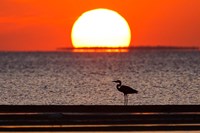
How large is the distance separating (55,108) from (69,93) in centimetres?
2798

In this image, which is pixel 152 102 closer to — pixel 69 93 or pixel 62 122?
pixel 69 93

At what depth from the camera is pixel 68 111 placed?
25625 mm

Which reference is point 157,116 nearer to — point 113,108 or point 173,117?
point 173,117

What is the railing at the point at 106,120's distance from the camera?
22047 millimetres

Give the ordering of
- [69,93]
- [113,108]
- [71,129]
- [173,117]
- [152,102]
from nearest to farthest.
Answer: [71,129]
[173,117]
[113,108]
[152,102]
[69,93]

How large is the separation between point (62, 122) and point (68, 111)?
9.29 feet

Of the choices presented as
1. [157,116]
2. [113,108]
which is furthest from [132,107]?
[157,116]

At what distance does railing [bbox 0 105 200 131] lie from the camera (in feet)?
72.3

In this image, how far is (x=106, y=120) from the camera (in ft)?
75.8

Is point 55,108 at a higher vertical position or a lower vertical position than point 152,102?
lower

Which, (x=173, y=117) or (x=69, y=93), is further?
(x=69, y=93)

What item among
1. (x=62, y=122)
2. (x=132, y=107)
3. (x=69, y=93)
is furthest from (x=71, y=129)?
(x=69, y=93)

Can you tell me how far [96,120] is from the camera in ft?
75.9

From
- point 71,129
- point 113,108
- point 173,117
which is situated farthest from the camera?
point 113,108
